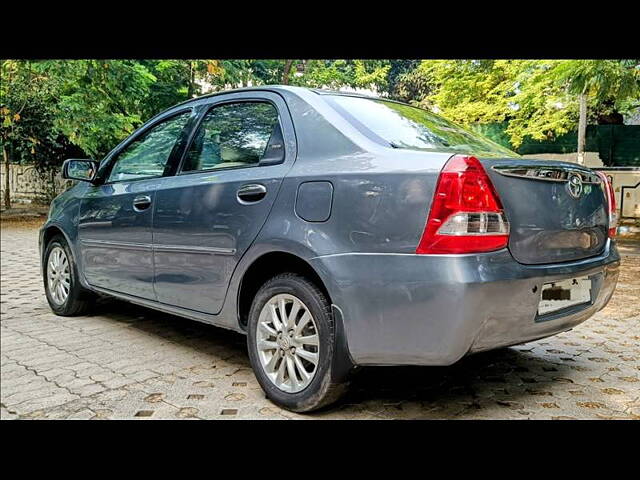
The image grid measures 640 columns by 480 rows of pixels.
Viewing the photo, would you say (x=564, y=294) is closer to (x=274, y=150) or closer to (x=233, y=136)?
(x=274, y=150)

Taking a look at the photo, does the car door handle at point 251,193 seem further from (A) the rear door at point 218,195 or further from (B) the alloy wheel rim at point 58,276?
(B) the alloy wheel rim at point 58,276

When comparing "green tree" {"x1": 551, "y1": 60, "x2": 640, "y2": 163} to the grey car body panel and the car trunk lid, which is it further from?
the grey car body panel

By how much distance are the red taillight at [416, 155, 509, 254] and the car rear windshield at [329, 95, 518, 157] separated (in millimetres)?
372

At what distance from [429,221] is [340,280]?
47 centimetres

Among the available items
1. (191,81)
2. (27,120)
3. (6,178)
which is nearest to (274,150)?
(27,120)

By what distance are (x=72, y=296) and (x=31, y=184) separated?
12599mm

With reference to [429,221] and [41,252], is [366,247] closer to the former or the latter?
[429,221]

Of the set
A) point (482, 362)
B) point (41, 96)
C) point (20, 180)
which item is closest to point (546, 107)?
point (41, 96)

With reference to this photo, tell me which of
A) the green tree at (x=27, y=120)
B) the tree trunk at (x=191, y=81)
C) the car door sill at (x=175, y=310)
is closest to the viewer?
the car door sill at (x=175, y=310)

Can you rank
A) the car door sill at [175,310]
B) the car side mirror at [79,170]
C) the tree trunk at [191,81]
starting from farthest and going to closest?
the tree trunk at [191,81]
the car side mirror at [79,170]
the car door sill at [175,310]

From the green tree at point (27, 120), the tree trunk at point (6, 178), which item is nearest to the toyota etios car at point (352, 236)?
the green tree at point (27, 120)

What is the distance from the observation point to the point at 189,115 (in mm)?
3664

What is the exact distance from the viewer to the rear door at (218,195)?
293 cm

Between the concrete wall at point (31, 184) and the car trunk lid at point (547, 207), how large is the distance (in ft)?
46.6
